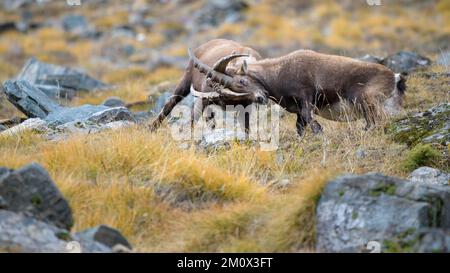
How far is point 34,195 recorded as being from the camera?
5723mm

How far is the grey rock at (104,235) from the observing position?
18.4 ft

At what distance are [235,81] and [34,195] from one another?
4.61 m

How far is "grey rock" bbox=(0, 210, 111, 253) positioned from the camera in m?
5.32

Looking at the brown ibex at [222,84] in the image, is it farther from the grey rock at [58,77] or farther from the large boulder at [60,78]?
the grey rock at [58,77]

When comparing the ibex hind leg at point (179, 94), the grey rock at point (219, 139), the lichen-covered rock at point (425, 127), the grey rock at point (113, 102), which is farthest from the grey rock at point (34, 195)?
the grey rock at point (113, 102)

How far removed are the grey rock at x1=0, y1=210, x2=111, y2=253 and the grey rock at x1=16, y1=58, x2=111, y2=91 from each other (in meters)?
10.6

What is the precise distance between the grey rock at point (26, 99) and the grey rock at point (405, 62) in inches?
254

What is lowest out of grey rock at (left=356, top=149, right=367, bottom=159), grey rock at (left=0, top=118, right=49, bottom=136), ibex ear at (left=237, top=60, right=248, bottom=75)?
grey rock at (left=356, top=149, right=367, bottom=159)

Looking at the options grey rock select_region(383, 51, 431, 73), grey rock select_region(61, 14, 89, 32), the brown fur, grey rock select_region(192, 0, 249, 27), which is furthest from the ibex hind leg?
grey rock select_region(61, 14, 89, 32)

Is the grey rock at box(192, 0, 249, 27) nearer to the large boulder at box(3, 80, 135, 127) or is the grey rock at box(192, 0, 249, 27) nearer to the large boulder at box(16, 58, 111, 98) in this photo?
the large boulder at box(16, 58, 111, 98)

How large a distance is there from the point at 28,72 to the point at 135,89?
3487mm

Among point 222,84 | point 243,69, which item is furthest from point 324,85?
point 222,84
